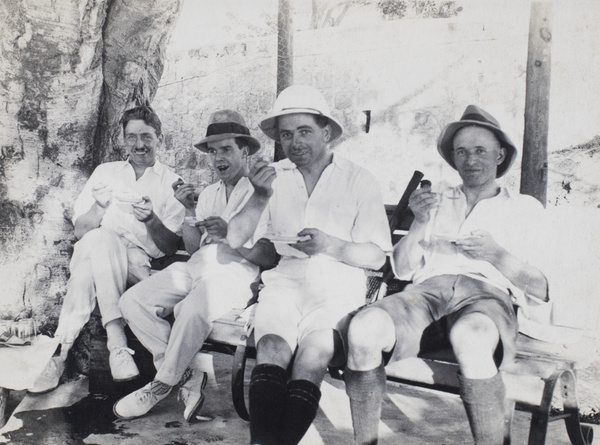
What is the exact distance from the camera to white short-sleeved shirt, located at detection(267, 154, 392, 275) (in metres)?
2.71

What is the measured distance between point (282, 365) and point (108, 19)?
2.64 m

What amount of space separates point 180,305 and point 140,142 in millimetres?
1126

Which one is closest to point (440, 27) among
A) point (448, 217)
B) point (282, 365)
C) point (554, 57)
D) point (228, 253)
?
point (554, 57)

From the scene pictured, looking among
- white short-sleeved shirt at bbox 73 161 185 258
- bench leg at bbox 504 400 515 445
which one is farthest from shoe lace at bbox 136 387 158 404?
bench leg at bbox 504 400 515 445

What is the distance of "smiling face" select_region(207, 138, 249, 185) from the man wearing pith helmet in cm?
30

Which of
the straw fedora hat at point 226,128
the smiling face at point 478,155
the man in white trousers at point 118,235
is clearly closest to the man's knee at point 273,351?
the man in white trousers at point 118,235

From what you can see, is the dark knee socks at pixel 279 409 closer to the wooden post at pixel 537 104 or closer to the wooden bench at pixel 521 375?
the wooden bench at pixel 521 375

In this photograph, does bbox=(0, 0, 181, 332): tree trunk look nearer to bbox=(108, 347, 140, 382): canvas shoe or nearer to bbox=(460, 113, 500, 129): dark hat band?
bbox=(108, 347, 140, 382): canvas shoe

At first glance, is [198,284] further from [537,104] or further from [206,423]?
[537,104]

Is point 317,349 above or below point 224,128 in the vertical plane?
below

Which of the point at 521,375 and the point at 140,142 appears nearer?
the point at 521,375

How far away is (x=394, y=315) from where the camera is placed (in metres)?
2.42

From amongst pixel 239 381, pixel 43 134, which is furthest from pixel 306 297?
pixel 43 134

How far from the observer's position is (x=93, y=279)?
10.4 feet
